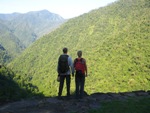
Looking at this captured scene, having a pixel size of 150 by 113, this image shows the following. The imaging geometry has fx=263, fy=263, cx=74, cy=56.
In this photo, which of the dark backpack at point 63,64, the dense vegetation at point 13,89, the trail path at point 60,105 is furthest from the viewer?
the dense vegetation at point 13,89

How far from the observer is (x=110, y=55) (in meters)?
104

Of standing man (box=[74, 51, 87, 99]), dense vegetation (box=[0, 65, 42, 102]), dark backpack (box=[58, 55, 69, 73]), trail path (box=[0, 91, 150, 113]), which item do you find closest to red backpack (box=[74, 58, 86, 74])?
standing man (box=[74, 51, 87, 99])

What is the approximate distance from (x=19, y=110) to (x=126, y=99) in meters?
4.54

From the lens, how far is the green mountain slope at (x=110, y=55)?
84088mm

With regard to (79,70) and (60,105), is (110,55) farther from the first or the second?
(60,105)

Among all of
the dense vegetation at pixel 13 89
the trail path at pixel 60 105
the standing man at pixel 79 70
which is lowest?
the dense vegetation at pixel 13 89

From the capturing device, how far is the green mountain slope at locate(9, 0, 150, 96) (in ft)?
276

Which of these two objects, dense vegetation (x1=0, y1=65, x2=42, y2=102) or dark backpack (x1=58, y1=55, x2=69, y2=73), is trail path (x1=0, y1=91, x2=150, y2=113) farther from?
dense vegetation (x1=0, y1=65, x2=42, y2=102)

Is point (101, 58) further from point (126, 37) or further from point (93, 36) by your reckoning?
point (93, 36)

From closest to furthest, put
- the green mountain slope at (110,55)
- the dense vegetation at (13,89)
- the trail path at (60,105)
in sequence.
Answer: the trail path at (60,105)
the dense vegetation at (13,89)
the green mountain slope at (110,55)

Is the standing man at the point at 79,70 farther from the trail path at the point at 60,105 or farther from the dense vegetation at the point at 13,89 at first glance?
the dense vegetation at the point at 13,89

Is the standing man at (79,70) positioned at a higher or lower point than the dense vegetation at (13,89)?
higher

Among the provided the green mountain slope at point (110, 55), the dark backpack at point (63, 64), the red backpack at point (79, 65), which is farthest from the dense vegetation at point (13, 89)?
the red backpack at point (79, 65)

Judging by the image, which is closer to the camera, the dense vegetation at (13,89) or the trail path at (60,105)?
the trail path at (60,105)
